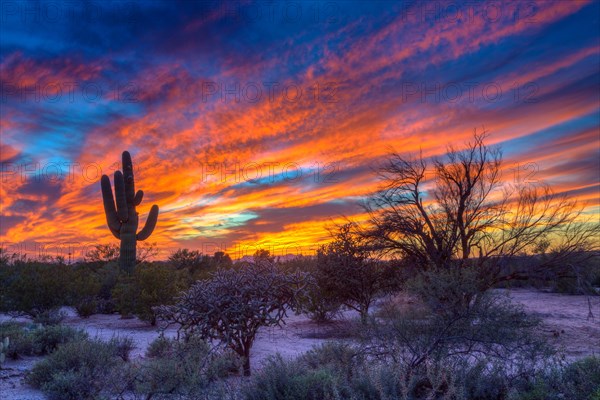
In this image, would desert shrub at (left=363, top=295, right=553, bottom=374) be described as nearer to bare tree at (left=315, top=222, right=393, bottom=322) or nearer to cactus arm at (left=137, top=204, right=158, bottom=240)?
bare tree at (left=315, top=222, right=393, bottom=322)

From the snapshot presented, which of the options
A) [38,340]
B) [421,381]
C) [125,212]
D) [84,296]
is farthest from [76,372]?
[125,212]

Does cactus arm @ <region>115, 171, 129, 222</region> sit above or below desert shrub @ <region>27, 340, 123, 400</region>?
above

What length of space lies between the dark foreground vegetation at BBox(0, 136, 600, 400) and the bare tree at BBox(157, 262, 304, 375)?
0.03 meters

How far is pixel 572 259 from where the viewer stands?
1532 centimetres

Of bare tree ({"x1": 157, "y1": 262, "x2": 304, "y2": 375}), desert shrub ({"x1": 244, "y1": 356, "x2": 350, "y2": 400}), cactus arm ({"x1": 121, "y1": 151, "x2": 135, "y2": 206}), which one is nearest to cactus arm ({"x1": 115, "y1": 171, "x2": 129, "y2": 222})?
cactus arm ({"x1": 121, "y1": 151, "x2": 135, "y2": 206})

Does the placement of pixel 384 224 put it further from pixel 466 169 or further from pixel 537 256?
pixel 537 256

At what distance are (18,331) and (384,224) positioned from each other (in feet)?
37.3

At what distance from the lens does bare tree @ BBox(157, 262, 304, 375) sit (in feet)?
30.4

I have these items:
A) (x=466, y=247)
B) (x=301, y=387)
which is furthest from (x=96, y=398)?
(x=466, y=247)

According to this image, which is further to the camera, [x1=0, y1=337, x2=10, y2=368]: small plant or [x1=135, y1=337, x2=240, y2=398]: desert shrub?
[x1=0, y1=337, x2=10, y2=368]: small plant

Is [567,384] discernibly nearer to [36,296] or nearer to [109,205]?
[36,296]

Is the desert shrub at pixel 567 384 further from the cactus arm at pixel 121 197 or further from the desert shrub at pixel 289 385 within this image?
the cactus arm at pixel 121 197

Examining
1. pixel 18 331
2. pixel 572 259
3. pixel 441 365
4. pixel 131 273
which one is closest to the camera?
pixel 441 365

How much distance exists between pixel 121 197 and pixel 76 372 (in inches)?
660
